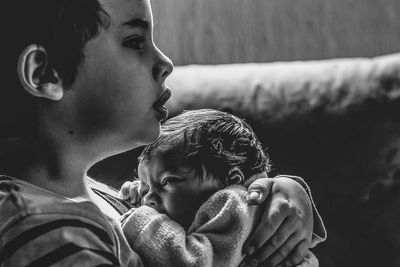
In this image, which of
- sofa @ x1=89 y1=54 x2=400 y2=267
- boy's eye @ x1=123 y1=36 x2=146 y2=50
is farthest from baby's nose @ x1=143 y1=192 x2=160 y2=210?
sofa @ x1=89 y1=54 x2=400 y2=267

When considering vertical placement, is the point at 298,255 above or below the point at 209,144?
below

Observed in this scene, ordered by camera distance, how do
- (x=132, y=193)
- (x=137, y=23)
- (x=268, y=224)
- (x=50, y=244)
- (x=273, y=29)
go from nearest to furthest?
(x=50, y=244) < (x=137, y=23) < (x=268, y=224) < (x=132, y=193) < (x=273, y=29)

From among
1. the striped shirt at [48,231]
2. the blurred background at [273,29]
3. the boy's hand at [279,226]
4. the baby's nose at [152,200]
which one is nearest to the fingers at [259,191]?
the boy's hand at [279,226]

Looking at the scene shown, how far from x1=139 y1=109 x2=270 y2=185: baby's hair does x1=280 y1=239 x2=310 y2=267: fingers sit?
11 centimetres

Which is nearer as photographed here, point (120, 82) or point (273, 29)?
point (120, 82)

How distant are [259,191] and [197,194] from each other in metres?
0.08

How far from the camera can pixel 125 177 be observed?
116 centimetres

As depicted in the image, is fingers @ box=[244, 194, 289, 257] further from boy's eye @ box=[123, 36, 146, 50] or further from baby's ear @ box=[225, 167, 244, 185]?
boy's eye @ box=[123, 36, 146, 50]

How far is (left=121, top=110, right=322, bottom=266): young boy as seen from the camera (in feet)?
2.12

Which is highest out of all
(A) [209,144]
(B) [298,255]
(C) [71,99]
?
(C) [71,99]

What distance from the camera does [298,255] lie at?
2.52 feet

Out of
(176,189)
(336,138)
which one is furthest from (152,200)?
(336,138)

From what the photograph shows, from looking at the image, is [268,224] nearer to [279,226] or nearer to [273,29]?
[279,226]

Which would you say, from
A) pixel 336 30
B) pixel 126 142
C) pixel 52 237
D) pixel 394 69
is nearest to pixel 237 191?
pixel 126 142
